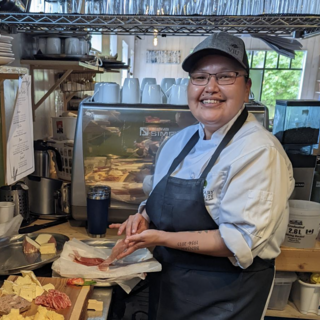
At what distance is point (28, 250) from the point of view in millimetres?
1172

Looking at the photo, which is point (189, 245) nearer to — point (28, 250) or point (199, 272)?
point (199, 272)

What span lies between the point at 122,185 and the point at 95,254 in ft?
Answer: 1.07

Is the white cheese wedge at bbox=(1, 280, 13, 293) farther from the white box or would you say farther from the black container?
the white box

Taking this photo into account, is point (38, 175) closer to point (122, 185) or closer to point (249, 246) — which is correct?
point (122, 185)

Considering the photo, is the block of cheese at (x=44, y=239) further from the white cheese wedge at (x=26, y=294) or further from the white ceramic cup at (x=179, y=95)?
the white ceramic cup at (x=179, y=95)

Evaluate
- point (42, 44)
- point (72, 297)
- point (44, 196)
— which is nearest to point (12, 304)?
point (72, 297)

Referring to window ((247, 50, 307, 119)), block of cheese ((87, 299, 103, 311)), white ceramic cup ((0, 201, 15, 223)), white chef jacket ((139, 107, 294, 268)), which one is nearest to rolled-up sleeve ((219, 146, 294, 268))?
white chef jacket ((139, 107, 294, 268))

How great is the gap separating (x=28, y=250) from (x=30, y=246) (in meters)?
0.02

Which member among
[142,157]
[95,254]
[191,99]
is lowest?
[95,254]

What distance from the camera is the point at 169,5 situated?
1259mm

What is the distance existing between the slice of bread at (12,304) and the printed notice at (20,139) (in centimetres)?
41

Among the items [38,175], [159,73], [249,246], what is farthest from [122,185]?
[159,73]

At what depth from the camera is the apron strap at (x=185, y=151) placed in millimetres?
1060

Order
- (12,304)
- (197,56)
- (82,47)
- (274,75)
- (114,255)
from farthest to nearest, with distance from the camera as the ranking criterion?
(274,75) → (82,47) → (114,255) → (197,56) → (12,304)
